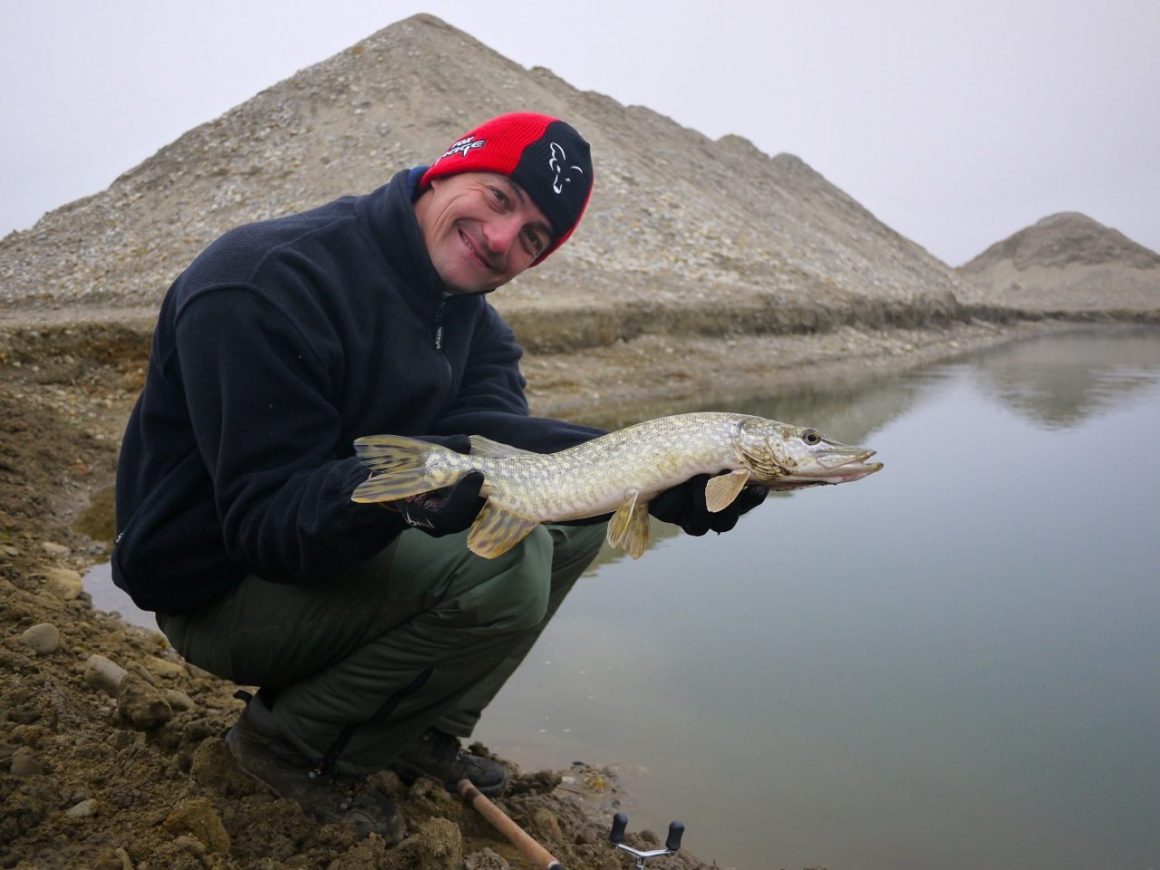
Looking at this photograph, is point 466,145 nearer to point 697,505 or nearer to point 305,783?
point 697,505

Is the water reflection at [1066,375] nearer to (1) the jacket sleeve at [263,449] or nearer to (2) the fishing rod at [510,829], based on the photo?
(2) the fishing rod at [510,829]

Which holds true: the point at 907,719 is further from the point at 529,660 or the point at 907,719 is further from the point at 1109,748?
the point at 529,660

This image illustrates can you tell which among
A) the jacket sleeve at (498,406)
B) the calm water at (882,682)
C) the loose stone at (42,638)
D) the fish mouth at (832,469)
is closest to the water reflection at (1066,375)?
the calm water at (882,682)

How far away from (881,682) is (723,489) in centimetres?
281

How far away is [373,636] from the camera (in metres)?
2.94

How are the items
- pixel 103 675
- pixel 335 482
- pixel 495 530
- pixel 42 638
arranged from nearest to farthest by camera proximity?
pixel 335 482
pixel 495 530
pixel 103 675
pixel 42 638

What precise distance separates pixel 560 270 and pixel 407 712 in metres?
17.3

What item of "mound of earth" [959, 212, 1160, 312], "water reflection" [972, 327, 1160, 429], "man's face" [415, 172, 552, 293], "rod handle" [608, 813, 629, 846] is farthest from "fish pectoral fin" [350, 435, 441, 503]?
"mound of earth" [959, 212, 1160, 312]

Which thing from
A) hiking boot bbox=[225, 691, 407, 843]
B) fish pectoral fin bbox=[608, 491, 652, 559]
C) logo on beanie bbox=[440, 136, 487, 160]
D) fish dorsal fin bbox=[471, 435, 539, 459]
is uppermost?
logo on beanie bbox=[440, 136, 487, 160]

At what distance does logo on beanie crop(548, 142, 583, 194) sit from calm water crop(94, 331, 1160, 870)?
2.41m

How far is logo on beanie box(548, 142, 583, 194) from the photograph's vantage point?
323cm

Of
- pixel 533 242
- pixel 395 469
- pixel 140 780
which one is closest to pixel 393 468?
pixel 395 469

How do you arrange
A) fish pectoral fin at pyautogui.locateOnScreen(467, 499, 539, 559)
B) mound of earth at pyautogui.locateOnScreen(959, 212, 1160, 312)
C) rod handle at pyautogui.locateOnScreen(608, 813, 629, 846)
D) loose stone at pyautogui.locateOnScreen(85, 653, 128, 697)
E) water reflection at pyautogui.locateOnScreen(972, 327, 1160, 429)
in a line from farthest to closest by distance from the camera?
mound of earth at pyautogui.locateOnScreen(959, 212, 1160, 312) → water reflection at pyautogui.locateOnScreen(972, 327, 1160, 429) → loose stone at pyautogui.locateOnScreen(85, 653, 128, 697) → rod handle at pyautogui.locateOnScreen(608, 813, 629, 846) → fish pectoral fin at pyautogui.locateOnScreen(467, 499, 539, 559)

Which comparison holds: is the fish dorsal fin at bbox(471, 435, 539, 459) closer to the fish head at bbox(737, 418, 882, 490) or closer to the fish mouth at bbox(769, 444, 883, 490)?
the fish head at bbox(737, 418, 882, 490)
